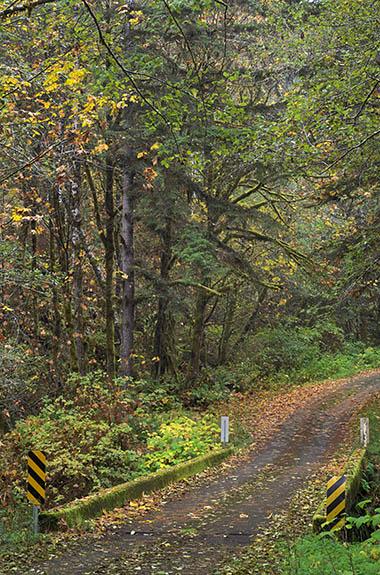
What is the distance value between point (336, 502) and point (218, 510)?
300 cm

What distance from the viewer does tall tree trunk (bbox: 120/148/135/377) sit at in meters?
18.3

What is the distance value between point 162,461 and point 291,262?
39.6 feet

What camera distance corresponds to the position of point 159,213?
17.7m

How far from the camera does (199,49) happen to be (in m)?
18.5

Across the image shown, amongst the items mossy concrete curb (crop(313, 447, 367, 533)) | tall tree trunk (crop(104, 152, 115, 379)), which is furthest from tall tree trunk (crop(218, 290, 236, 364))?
mossy concrete curb (crop(313, 447, 367, 533))

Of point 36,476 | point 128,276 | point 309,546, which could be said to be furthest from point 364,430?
point 128,276

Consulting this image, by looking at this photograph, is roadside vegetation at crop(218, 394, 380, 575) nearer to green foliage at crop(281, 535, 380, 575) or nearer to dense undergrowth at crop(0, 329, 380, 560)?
green foliage at crop(281, 535, 380, 575)

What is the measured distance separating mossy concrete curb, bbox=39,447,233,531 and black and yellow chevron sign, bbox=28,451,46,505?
11.2 inches

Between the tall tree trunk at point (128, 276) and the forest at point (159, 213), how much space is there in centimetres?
5

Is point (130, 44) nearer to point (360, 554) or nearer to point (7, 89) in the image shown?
point (7, 89)

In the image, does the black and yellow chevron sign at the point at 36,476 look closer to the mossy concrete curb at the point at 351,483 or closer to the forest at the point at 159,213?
the forest at the point at 159,213

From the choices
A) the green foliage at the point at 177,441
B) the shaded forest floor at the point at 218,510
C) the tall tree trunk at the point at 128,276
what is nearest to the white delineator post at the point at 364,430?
the shaded forest floor at the point at 218,510

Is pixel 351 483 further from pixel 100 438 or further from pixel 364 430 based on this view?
pixel 100 438

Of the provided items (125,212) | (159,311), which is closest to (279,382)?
(159,311)
